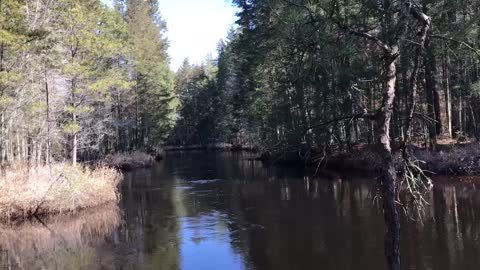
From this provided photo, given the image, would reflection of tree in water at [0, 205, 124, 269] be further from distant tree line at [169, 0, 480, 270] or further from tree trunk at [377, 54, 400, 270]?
tree trunk at [377, 54, 400, 270]

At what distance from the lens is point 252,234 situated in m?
14.6

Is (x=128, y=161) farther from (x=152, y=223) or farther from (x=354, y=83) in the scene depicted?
(x=354, y=83)

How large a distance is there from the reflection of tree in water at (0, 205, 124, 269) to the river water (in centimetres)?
3

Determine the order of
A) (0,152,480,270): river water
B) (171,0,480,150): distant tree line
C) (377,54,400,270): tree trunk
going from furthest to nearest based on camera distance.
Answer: (0,152,480,270): river water → (171,0,480,150): distant tree line → (377,54,400,270): tree trunk

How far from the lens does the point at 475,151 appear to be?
22.2 meters

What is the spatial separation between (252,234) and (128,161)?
27.6 meters

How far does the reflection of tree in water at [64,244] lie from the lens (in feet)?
40.7

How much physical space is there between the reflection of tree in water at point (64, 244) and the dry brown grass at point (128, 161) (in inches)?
813

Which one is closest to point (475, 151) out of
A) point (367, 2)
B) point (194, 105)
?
point (367, 2)

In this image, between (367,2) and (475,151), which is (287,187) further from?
(367,2)

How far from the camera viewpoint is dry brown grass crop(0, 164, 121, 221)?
55.1 ft

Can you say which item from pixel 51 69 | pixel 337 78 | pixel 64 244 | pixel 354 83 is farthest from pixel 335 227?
pixel 51 69

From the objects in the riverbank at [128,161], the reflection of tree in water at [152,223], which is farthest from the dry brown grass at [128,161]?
the reflection of tree in water at [152,223]

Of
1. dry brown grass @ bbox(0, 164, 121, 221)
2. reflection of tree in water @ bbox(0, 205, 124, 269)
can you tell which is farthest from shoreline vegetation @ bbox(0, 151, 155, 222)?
reflection of tree in water @ bbox(0, 205, 124, 269)
